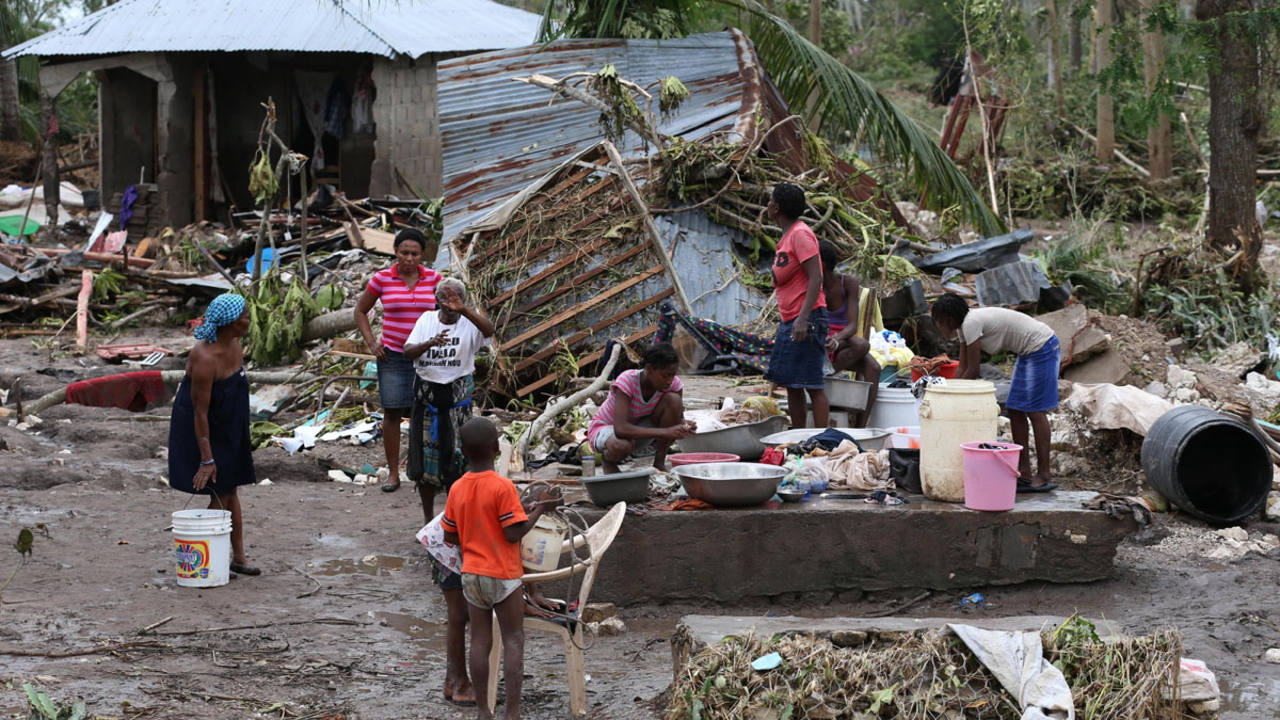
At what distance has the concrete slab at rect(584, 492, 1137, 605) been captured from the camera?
5891 millimetres

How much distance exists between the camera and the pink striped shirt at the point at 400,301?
6859mm

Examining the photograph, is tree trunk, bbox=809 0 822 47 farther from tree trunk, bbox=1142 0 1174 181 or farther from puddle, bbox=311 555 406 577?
puddle, bbox=311 555 406 577

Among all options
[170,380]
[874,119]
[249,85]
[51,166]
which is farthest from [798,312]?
[51,166]

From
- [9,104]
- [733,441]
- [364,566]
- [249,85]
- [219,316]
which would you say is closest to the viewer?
[219,316]

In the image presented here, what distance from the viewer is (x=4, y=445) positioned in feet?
28.7

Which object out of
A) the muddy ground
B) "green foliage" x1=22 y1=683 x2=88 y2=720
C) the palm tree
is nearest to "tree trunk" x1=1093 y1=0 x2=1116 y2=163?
the palm tree

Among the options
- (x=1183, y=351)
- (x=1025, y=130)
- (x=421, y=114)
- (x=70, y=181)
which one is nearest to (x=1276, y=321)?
(x=1183, y=351)

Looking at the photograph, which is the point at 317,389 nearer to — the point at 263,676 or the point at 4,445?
the point at 4,445

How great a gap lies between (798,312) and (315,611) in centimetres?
319

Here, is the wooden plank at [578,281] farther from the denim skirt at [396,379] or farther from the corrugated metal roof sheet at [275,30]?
the corrugated metal roof sheet at [275,30]

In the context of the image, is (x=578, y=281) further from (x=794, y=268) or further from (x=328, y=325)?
(x=794, y=268)

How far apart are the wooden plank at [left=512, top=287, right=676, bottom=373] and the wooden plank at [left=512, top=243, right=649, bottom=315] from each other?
0.40m

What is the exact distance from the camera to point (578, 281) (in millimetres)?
10477

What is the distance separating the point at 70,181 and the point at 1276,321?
901 inches
